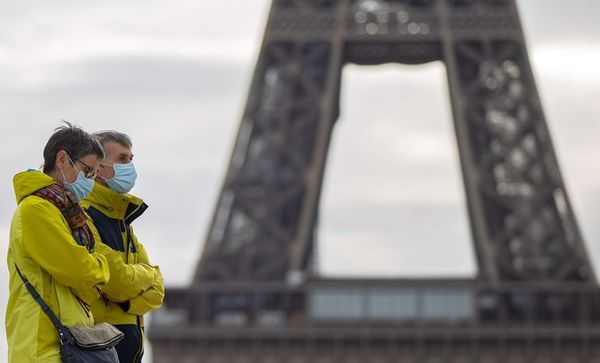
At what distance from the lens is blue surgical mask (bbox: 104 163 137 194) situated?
847 centimetres

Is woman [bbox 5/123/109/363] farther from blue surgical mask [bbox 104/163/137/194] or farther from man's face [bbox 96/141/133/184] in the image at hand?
man's face [bbox 96/141/133/184]

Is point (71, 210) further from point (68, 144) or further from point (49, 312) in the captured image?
point (49, 312)

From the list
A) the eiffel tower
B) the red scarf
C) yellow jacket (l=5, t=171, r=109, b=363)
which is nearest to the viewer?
yellow jacket (l=5, t=171, r=109, b=363)

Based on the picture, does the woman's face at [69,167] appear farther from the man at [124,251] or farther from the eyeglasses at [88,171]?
the man at [124,251]

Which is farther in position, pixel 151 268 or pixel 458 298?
→ pixel 458 298

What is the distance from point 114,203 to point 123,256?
237mm

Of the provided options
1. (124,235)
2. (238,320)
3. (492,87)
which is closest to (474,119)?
(492,87)

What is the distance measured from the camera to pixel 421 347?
56.2m

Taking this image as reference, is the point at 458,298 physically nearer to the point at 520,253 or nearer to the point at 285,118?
the point at 520,253

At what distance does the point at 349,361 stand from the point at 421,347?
205 cm

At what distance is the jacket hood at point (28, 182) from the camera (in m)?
7.76

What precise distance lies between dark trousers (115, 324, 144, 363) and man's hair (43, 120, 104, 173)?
2.88 feet

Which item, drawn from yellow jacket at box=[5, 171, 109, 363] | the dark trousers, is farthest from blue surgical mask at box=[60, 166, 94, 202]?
the dark trousers

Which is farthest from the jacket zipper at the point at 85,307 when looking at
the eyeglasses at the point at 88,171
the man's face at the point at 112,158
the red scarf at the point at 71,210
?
the man's face at the point at 112,158
